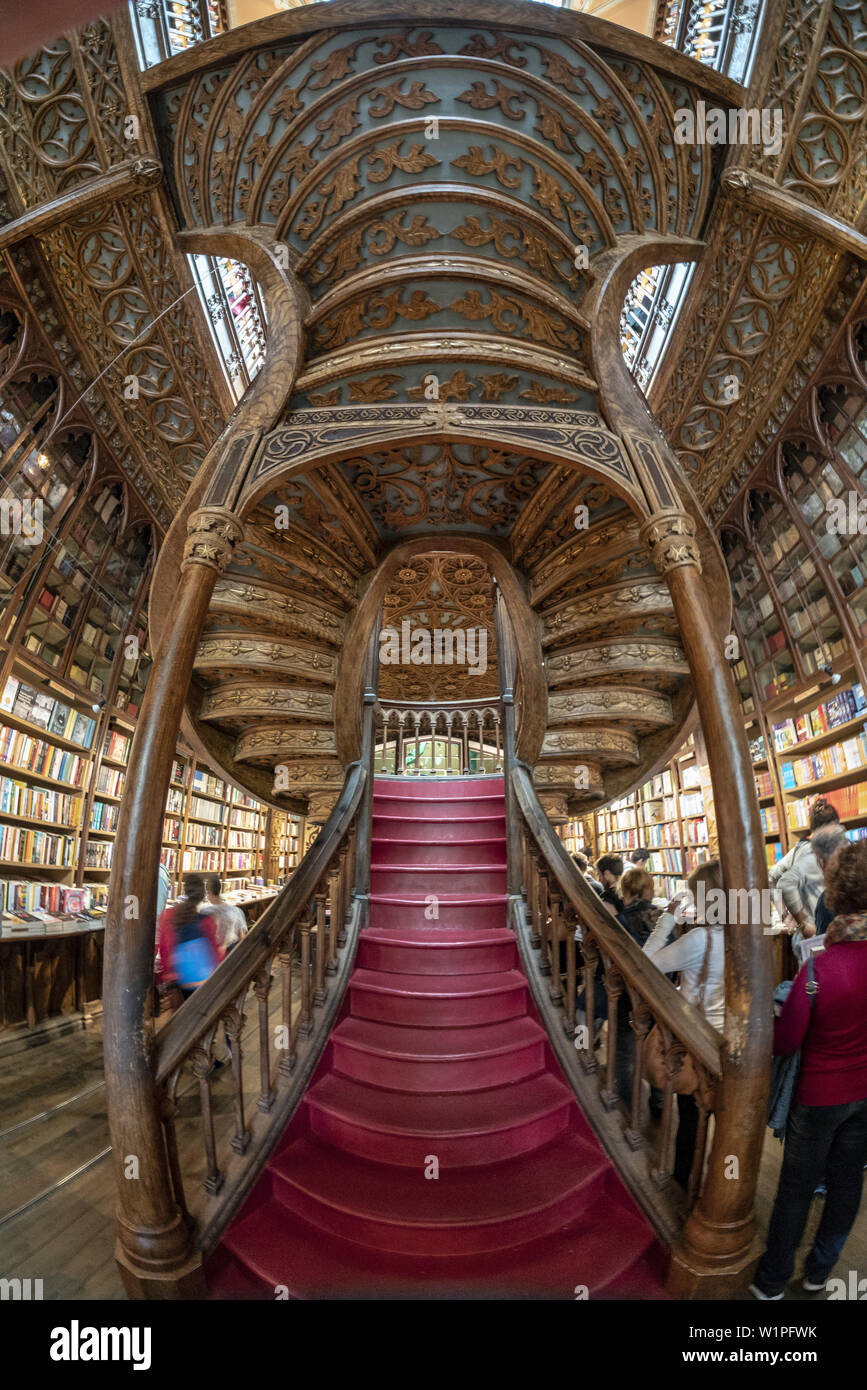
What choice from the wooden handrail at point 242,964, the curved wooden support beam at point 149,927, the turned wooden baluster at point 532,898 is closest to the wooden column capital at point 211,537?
the curved wooden support beam at point 149,927

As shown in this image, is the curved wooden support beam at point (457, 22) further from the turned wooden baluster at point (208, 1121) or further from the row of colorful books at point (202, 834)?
the row of colorful books at point (202, 834)

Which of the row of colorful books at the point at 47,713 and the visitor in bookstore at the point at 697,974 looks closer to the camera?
the visitor in bookstore at the point at 697,974

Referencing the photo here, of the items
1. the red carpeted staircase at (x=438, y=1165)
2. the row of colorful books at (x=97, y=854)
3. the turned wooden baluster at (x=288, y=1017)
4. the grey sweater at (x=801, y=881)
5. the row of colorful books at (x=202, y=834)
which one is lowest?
the red carpeted staircase at (x=438, y=1165)

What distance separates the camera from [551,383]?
98.7 inches

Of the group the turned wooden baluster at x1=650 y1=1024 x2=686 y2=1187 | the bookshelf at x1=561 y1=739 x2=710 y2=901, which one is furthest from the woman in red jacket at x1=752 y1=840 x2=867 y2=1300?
the bookshelf at x1=561 y1=739 x2=710 y2=901

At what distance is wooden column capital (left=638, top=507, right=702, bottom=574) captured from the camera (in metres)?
2.00

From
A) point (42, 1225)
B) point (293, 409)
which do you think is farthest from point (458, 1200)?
point (293, 409)

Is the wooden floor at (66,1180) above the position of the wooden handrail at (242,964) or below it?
below

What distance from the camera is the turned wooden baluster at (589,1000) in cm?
197

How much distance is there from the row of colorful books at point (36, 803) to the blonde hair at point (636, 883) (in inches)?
143

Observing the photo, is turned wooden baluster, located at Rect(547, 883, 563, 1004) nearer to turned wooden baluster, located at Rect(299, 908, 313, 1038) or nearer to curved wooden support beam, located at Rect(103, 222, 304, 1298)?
turned wooden baluster, located at Rect(299, 908, 313, 1038)

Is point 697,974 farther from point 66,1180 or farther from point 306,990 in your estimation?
point 66,1180

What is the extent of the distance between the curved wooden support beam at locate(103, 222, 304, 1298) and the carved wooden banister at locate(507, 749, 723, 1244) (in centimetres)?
118

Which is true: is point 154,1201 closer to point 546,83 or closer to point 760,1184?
point 760,1184
